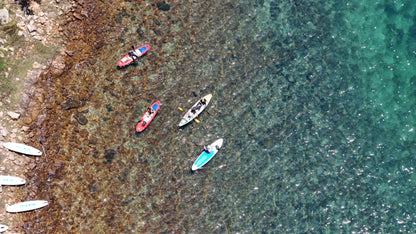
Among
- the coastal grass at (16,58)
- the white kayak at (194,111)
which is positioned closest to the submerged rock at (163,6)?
the white kayak at (194,111)

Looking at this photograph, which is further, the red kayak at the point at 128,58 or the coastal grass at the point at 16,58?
the red kayak at the point at 128,58

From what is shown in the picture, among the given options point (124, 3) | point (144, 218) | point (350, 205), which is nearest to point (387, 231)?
point (350, 205)

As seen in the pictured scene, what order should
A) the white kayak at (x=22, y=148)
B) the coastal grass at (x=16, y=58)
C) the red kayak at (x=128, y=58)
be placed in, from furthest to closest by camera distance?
Result: the red kayak at (x=128, y=58) → the coastal grass at (x=16, y=58) → the white kayak at (x=22, y=148)

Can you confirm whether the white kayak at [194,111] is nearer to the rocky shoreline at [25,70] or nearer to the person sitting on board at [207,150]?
the person sitting on board at [207,150]

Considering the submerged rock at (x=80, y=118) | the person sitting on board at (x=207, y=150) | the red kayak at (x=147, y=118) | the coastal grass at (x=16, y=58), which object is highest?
the coastal grass at (x=16, y=58)

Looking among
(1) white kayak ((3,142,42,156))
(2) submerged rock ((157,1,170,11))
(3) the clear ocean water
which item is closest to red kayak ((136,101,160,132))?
(3) the clear ocean water
